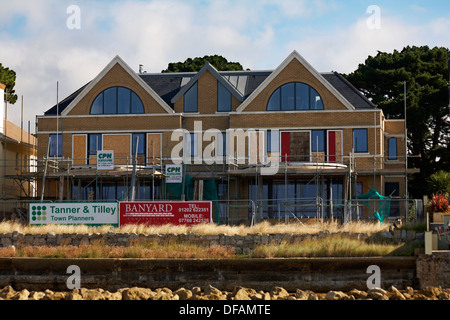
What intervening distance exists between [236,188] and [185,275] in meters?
16.3

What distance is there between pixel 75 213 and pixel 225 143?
13.1 metres

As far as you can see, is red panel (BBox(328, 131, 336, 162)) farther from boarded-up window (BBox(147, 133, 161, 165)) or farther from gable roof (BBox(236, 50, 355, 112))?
boarded-up window (BBox(147, 133, 161, 165))

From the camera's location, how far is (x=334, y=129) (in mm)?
43875

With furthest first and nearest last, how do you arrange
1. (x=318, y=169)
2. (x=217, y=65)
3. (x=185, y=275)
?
1. (x=217, y=65)
2. (x=318, y=169)
3. (x=185, y=275)

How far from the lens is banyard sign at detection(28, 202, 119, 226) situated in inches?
1340

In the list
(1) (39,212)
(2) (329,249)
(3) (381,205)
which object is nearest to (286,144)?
(3) (381,205)

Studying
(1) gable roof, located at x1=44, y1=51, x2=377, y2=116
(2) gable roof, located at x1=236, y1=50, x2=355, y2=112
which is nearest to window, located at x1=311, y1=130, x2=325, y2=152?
(2) gable roof, located at x1=236, y1=50, x2=355, y2=112

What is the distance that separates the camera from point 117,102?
45.7 metres

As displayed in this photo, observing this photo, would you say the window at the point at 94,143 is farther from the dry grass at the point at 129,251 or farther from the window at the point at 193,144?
the dry grass at the point at 129,251
